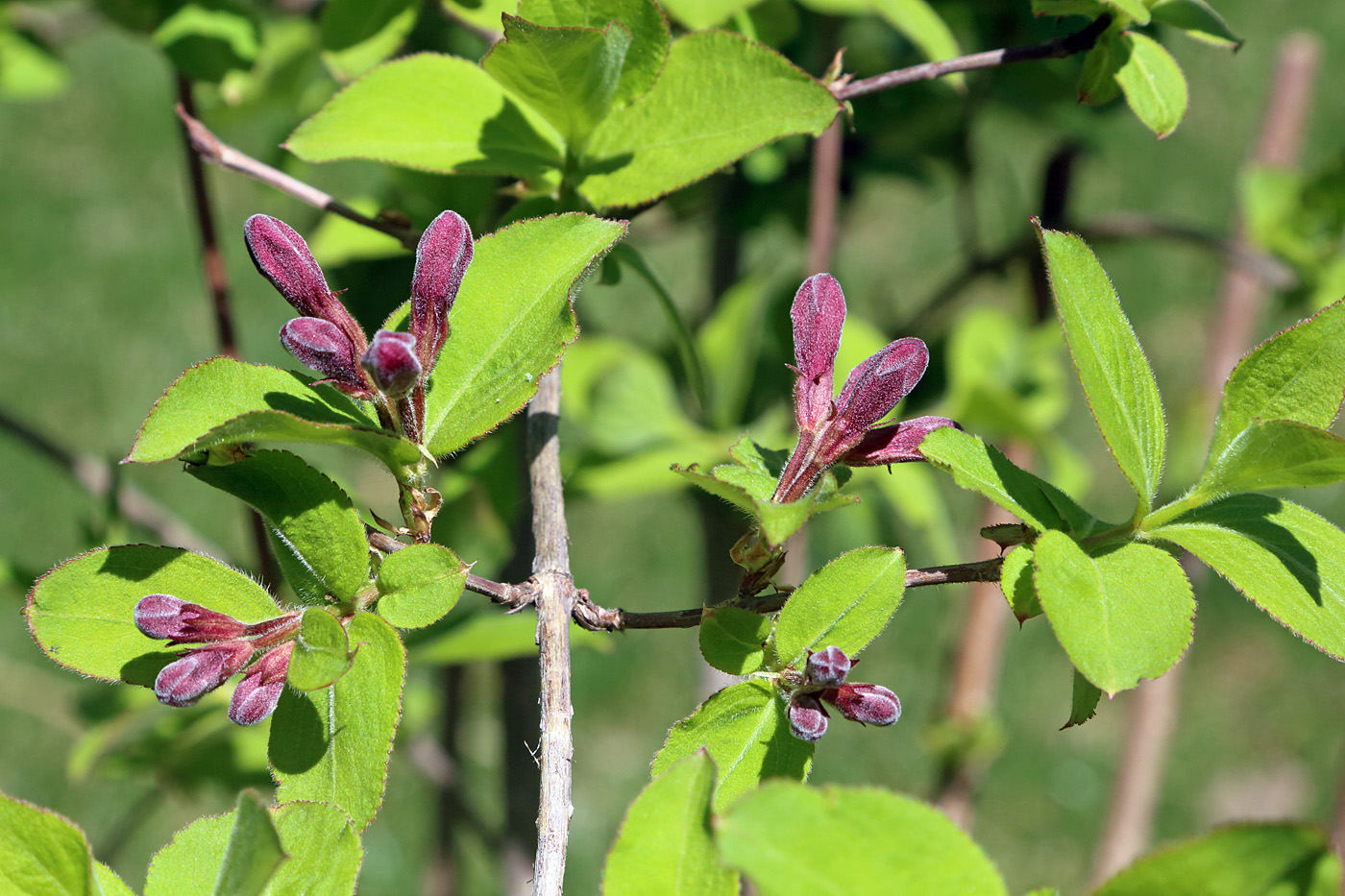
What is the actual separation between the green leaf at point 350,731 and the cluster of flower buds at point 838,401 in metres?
0.30

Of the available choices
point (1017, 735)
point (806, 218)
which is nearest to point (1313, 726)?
point (1017, 735)

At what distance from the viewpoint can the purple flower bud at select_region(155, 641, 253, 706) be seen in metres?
0.75

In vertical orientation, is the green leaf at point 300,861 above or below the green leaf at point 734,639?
below

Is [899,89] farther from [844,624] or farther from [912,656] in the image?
[912,656]

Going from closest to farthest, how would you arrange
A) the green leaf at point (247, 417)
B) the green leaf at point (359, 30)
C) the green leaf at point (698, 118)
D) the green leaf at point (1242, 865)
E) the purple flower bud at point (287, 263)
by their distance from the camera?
1. the green leaf at point (1242, 865)
2. the green leaf at point (247, 417)
3. the purple flower bud at point (287, 263)
4. the green leaf at point (698, 118)
5. the green leaf at point (359, 30)

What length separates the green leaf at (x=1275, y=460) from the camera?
2.46ft

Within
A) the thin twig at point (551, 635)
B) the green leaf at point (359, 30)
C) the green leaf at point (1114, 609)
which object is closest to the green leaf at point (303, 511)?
the thin twig at point (551, 635)

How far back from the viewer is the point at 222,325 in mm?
Result: 1450

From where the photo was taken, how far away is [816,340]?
0.85 m

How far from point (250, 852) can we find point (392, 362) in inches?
12.4

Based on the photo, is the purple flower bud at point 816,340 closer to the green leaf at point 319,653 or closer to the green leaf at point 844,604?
the green leaf at point 844,604

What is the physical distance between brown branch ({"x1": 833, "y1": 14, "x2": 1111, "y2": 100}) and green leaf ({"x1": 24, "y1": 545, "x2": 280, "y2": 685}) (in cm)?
64

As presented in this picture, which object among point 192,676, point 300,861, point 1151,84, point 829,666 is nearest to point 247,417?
point 192,676

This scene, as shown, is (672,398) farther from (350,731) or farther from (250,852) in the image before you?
(250,852)
